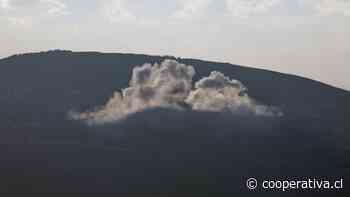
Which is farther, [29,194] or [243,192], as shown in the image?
[243,192]

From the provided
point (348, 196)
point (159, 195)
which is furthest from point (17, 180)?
point (348, 196)

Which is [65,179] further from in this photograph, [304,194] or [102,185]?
[304,194]

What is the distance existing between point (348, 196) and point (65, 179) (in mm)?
94343

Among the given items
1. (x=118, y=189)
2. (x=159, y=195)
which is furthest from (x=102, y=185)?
(x=159, y=195)

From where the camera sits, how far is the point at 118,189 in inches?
7480

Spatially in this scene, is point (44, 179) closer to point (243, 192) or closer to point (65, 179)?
point (65, 179)

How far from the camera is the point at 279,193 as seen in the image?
187000mm

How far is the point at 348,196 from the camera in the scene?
624 ft

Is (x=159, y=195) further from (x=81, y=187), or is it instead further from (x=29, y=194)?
(x=29, y=194)

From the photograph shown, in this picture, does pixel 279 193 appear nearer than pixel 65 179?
Yes

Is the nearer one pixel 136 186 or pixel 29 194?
pixel 29 194

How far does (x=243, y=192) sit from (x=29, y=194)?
70.2m

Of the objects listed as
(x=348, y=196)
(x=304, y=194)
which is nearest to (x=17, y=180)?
(x=304, y=194)

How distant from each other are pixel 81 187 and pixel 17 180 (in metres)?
23.0
